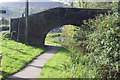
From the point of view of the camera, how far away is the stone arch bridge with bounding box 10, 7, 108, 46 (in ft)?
47.8

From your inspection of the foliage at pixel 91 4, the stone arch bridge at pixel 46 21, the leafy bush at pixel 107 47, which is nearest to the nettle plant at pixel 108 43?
the leafy bush at pixel 107 47

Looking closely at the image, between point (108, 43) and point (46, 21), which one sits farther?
point (46, 21)

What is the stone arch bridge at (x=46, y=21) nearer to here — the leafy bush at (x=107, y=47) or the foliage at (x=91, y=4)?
the foliage at (x=91, y=4)

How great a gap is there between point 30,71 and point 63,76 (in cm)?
A: 180

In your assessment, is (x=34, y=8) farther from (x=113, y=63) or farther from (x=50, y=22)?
(x=113, y=63)

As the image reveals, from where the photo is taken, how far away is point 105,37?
593cm

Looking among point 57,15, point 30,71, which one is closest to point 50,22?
point 57,15

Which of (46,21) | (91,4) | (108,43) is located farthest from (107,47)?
(91,4)

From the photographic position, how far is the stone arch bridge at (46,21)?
47.8ft

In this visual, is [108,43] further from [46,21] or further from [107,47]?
[46,21]

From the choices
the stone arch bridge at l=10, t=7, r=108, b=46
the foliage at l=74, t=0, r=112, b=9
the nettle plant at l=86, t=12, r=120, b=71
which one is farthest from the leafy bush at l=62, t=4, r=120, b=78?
the foliage at l=74, t=0, r=112, b=9

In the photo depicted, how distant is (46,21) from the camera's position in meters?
15.1

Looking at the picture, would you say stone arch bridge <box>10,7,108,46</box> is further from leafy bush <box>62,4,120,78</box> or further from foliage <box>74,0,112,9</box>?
leafy bush <box>62,4,120,78</box>

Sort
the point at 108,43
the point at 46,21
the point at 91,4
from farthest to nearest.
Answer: the point at 91,4
the point at 46,21
the point at 108,43
